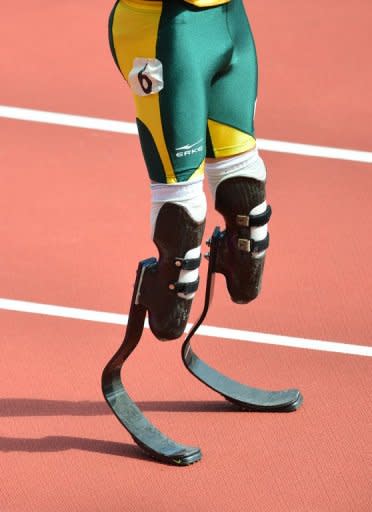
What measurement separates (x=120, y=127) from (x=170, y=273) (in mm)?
2988

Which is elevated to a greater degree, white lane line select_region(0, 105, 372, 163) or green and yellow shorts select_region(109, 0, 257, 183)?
green and yellow shorts select_region(109, 0, 257, 183)

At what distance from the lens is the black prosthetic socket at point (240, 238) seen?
16.4 feet

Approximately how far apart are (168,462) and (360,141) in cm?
313

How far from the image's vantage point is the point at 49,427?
17.2 ft

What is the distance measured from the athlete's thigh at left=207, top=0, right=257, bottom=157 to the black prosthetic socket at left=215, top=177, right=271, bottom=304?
15 centimetres

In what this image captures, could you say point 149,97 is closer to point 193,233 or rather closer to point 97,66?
point 193,233

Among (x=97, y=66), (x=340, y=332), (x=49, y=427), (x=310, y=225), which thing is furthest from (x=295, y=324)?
(x=97, y=66)

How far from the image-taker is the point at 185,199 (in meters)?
4.74

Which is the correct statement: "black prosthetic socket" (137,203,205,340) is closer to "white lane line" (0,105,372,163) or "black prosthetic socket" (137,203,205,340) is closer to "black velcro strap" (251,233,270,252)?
"black velcro strap" (251,233,270,252)

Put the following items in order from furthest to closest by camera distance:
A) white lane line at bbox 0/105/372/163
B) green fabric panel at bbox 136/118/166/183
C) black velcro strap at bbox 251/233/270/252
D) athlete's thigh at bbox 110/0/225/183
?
white lane line at bbox 0/105/372/163 → black velcro strap at bbox 251/233/270/252 → green fabric panel at bbox 136/118/166/183 → athlete's thigh at bbox 110/0/225/183

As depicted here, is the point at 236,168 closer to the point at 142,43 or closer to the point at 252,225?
the point at 252,225

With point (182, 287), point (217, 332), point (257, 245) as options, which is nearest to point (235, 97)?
point (257, 245)

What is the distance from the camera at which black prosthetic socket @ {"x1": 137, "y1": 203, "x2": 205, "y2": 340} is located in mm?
4781

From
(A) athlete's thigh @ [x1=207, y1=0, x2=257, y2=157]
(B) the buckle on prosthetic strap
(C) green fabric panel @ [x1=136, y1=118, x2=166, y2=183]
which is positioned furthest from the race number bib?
(B) the buckle on prosthetic strap
